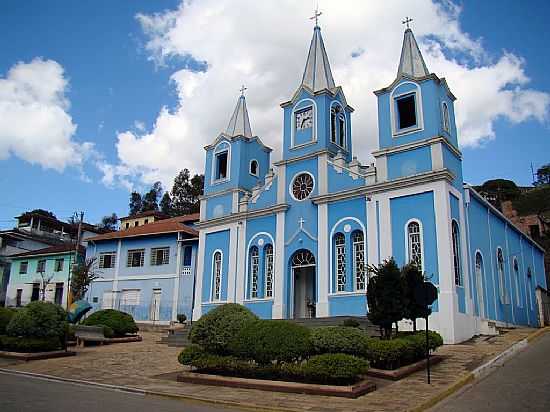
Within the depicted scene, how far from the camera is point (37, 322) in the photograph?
17922mm

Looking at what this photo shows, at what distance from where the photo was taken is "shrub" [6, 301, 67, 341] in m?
17.9

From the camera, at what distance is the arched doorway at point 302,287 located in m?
24.2

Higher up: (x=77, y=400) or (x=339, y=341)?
(x=339, y=341)

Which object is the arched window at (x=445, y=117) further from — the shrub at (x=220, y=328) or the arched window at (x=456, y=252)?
the shrub at (x=220, y=328)

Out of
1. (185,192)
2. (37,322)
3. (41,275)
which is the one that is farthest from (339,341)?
(185,192)

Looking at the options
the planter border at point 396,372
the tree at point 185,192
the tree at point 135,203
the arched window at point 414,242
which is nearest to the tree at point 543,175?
the tree at point 185,192

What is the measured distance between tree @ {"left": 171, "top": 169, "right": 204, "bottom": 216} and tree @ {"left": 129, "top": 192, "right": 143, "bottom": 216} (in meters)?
8.17

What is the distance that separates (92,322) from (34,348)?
6955 millimetres

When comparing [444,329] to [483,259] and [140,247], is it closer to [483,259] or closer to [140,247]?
[483,259]

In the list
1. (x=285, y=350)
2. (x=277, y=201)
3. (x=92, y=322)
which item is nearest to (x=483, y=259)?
(x=277, y=201)

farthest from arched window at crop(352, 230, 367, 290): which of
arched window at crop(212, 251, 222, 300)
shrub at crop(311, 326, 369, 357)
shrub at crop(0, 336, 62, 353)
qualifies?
shrub at crop(0, 336, 62, 353)

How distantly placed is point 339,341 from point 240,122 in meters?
20.3

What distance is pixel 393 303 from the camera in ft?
45.7

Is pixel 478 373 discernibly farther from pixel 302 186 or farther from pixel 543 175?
pixel 543 175
